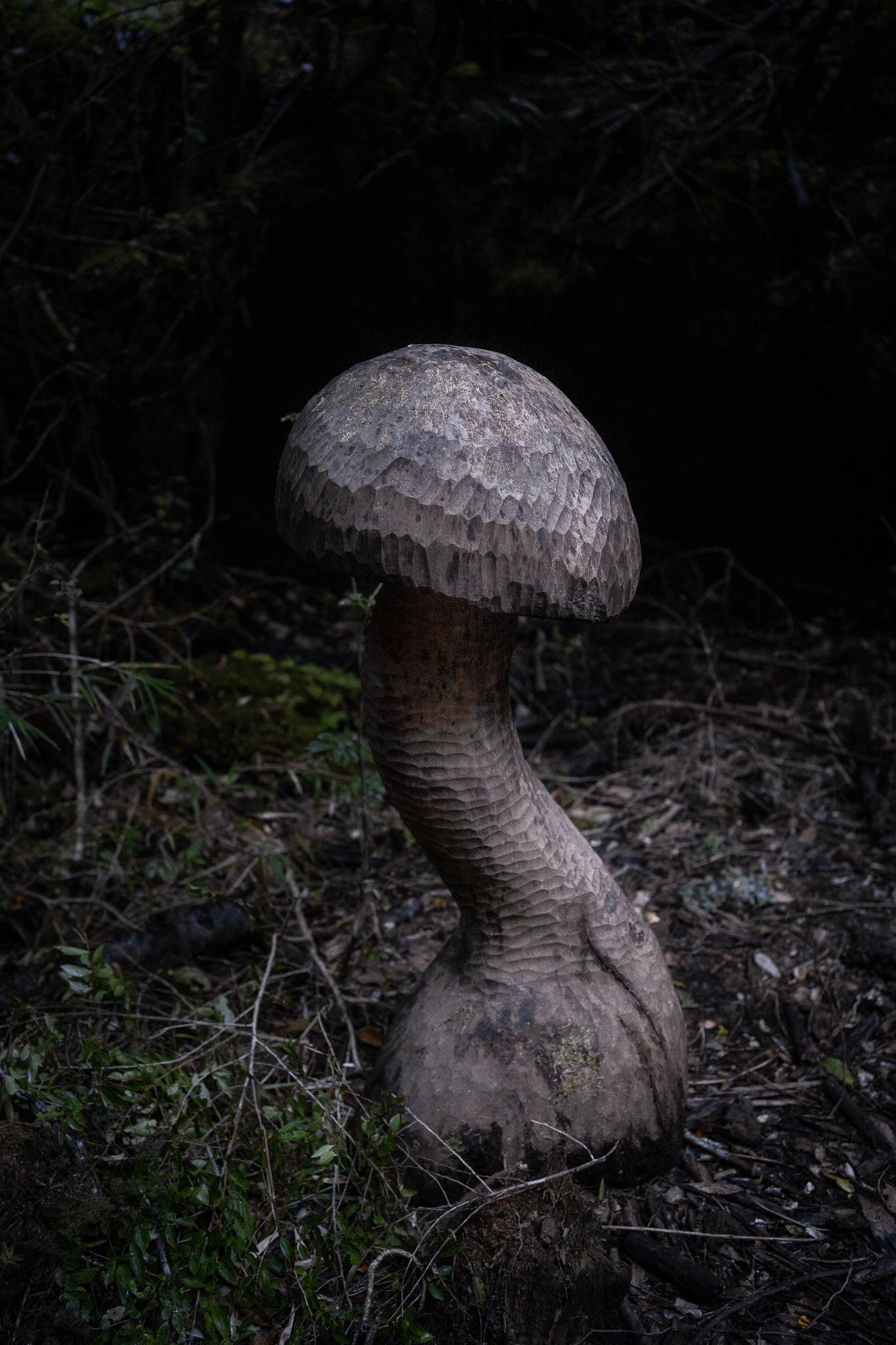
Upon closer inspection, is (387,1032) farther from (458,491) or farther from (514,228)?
(514,228)

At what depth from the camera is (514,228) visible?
514cm

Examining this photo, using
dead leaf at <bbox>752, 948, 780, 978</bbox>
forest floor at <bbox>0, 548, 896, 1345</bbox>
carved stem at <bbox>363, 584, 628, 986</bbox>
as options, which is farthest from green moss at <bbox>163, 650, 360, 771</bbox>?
dead leaf at <bbox>752, 948, 780, 978</bbox>

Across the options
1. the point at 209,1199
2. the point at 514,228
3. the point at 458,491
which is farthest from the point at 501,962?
the point at 514,228

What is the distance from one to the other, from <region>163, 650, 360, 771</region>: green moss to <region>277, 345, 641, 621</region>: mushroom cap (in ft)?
7.45

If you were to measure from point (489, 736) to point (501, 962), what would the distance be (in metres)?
0.61

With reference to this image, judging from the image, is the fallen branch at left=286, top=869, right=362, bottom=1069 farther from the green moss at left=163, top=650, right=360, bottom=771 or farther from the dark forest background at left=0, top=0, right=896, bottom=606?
the dark forest background at left=0, top=0, right=896, bottom=606

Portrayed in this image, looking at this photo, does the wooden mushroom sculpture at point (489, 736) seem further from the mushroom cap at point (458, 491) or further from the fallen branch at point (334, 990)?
the fallen branch at point (334, 990)

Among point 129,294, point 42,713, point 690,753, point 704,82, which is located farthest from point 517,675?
point 704,82

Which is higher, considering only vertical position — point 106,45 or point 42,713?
point 106,45

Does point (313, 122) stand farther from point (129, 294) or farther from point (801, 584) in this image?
point (801, 584)

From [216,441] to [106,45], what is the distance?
214cm

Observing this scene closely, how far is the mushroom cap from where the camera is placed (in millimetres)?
1670

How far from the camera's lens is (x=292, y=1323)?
1753 mm

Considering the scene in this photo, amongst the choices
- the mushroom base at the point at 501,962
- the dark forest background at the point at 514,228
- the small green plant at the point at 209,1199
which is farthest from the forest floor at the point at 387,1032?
the dark forest background at the point at 514,228
